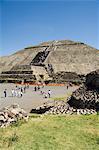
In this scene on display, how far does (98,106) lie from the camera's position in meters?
16.7

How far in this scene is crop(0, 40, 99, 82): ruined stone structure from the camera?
5966 centimetres

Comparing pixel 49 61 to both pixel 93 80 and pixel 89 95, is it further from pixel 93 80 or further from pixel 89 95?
pixel 89 95

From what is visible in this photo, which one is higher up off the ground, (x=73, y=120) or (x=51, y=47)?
(x=51, y=47)

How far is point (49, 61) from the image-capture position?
6825 centimetres

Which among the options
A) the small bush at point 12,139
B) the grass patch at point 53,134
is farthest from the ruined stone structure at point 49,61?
the small bush at point 12,139

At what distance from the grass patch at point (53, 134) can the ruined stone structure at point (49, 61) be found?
41.8 meters

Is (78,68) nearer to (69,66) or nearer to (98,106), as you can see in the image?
(69,66)

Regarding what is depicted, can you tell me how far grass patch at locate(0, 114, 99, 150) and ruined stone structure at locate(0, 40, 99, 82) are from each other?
41771mm

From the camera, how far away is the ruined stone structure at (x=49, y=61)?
59.7 meters

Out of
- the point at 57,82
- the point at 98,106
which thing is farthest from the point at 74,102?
the point at 57,82

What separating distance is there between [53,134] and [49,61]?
57.5 meters

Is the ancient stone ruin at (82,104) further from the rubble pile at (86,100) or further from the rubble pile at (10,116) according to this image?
the rubble pile at (10,116)

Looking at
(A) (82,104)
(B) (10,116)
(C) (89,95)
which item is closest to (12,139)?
(B) (10,116)

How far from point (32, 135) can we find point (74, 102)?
8.05 m
